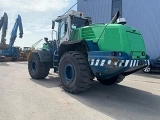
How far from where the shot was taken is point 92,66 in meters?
6.25

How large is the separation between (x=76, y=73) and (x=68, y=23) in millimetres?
2556

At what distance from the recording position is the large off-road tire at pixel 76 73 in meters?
6.34

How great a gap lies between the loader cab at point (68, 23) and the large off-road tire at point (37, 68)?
1.34 metres

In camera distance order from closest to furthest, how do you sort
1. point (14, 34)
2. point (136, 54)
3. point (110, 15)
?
point (136, 54)
point (110, 15)
point (14, 34)

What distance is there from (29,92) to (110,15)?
14.2m

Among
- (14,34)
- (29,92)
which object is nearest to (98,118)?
(29,92)

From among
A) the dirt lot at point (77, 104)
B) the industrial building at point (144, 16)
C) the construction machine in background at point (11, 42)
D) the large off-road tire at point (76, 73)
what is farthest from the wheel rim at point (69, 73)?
the construction machine in background at point (11, 42)

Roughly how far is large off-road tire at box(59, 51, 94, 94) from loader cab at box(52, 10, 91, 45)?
142cm

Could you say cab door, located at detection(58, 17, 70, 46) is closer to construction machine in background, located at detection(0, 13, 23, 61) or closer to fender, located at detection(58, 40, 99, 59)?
fender, located at detection(58, 40, 99, 59)

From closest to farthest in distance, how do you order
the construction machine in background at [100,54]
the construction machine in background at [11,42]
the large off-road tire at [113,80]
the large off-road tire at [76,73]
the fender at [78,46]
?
the construction machine in background at [100,54] → the large off-road tire at [76,73] → the fender at [78,46] → the large off-road tire at [113,80] → the construction machine in background at [11,42]

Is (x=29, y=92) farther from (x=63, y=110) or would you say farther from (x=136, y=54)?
(x=136, y=54)

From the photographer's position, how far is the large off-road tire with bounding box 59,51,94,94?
634 cm

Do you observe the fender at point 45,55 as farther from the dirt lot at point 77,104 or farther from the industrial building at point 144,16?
the industrial building at point 144,16

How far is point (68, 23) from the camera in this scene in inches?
323
